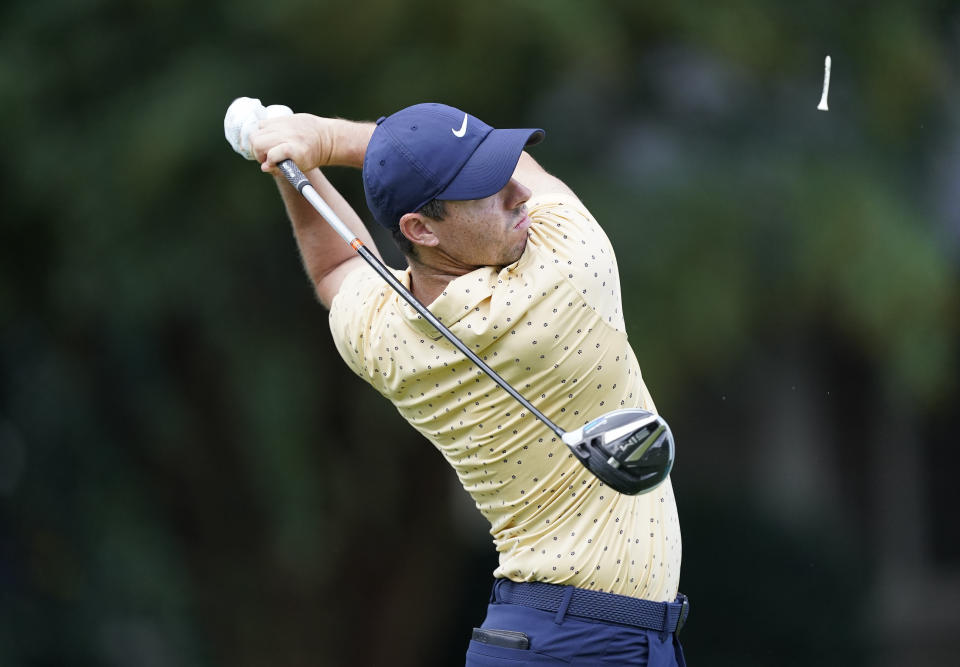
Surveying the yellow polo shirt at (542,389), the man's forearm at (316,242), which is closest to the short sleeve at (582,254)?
the yellow polo shirt at (542,389)

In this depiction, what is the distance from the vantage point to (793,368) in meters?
9.41

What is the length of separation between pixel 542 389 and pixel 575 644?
0.51 meters

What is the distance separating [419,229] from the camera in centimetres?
302

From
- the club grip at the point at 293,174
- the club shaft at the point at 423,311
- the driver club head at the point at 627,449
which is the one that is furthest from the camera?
the club grip at the point at 293,174

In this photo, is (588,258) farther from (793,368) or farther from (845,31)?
(793,368)

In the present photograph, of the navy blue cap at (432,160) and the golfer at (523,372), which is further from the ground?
the navy blue cap at (432,160)

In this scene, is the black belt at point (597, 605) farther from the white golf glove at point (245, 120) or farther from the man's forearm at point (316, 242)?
the white golf glove at point (245, 120)

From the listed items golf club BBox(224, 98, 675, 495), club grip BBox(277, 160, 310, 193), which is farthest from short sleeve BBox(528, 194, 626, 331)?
club grip BBox(277, 160, 310, 193)

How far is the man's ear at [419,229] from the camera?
300 cm

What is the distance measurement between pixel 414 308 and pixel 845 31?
15.0ft

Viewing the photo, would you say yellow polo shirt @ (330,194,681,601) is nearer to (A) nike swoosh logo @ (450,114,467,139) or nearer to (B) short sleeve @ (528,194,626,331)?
(B) short sleeve @ (528,194,626,331)

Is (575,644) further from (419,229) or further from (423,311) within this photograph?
(419,229)

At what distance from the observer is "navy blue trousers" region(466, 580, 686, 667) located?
2.97m

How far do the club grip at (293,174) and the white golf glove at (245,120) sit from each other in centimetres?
17
